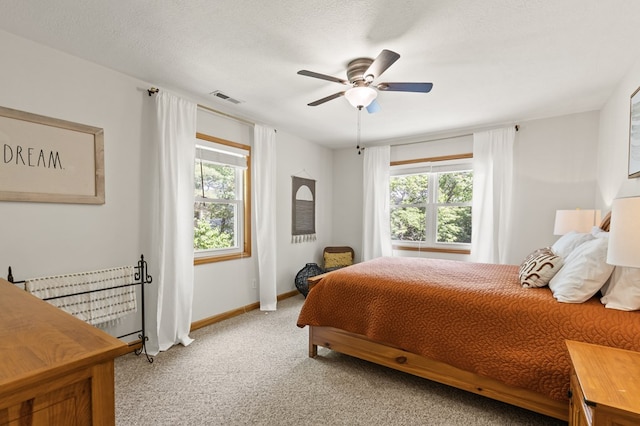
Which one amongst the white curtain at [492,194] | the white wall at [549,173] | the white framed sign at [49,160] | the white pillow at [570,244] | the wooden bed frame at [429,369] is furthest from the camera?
the white curtain at [492,194]

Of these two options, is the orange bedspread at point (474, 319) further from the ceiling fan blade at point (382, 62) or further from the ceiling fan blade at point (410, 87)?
the ceiling fan blade at point (382, 62)

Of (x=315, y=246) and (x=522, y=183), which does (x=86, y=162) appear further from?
(x=522, y=183)

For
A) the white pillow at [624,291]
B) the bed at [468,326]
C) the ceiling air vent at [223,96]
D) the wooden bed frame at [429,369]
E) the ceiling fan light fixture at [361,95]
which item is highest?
the ceiling air vent at [223,96]

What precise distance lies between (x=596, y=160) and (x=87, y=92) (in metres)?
5.02

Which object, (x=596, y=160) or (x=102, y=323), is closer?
(x=102, y=323)

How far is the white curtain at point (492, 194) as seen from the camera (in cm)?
365

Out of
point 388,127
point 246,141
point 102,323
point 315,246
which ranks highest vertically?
point 388,127

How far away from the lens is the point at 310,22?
182 cm

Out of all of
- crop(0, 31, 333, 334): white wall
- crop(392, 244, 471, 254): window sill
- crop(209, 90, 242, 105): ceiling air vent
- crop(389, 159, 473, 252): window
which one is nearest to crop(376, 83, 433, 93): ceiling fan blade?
crop(209, 90, 242, 105): ceiling air vent

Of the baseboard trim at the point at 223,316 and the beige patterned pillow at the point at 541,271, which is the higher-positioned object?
the beige patterned pillow at the point at 541,271

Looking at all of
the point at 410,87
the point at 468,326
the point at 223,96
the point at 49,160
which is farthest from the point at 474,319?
the point at 49,160

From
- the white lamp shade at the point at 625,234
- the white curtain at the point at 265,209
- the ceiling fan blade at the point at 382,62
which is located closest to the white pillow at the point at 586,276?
the white lamp shade at the point at 625,234

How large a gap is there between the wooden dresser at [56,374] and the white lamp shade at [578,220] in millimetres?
3769

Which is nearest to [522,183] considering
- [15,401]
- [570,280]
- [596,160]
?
[596,160]
